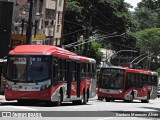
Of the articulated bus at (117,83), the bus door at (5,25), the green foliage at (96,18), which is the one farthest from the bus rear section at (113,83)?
the green foliage at (96,18)

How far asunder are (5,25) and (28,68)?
17.6 m

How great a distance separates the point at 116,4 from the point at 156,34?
125 ft

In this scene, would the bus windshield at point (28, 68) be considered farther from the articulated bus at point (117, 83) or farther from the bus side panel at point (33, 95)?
the articulated bus at point (117, 83)

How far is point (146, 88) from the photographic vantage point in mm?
48812

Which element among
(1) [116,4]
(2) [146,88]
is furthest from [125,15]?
(2) [146,88]

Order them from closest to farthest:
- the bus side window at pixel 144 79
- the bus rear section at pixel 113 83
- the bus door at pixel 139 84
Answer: the bus rear section at pixel 113 83 → the bus door at pixel 139 84 → the bus side window at pixel 144 79

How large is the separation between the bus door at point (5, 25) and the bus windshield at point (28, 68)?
16.2 meters

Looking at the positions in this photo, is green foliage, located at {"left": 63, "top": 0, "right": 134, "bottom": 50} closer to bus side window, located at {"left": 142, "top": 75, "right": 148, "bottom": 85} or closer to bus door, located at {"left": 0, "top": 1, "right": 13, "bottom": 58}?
bus side window, located at {"left": 142, "top": 75, "right": 148, "bottom": 85}

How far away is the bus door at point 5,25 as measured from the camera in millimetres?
41312

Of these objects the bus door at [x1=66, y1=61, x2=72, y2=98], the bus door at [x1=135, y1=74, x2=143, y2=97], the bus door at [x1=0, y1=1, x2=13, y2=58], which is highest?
the bus door at [x1=0, y1=1, x2=13, y2=58]

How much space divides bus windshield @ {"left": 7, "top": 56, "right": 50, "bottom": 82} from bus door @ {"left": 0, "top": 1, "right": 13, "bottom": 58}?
1617 centimetres

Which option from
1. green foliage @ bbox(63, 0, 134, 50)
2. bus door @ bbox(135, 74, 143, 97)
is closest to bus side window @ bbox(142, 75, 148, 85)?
bus door @ bbox(135, 74, 143, 97)

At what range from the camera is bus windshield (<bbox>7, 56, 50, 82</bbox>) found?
81.8ft

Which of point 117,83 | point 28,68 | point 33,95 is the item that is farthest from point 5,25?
point 33,95
